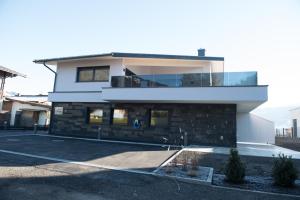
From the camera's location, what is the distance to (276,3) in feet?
32.7

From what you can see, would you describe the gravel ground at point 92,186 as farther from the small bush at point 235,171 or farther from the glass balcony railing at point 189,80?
the glass balcony railing at point 189,80

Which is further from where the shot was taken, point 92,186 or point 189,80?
point 189,80

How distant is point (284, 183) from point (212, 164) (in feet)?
9.20

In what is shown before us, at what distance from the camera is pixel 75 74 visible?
58.7 ft

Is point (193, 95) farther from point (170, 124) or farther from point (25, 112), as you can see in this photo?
point (25, 112)

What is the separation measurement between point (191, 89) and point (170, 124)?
118 inches

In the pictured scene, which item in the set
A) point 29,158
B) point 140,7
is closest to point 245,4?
point 140,7

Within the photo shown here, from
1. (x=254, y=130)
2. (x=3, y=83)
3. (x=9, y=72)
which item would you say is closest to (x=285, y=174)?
(x=254, y=130)

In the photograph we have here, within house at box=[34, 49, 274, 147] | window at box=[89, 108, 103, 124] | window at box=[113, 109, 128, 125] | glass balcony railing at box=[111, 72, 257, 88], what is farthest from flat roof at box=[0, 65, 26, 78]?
window at box=[113, 109, 128, 125]

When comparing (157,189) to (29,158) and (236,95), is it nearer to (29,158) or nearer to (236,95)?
(29,158)

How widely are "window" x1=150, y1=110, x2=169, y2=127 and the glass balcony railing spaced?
7.23 feet

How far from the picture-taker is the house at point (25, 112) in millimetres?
24172

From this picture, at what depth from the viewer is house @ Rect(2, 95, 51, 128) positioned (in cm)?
2417

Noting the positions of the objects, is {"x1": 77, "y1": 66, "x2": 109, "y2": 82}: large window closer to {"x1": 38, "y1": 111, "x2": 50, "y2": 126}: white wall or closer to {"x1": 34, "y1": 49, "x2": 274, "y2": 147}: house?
{"x1": 34, "y1": 49, "x2": 274, "y2": 147}: house
